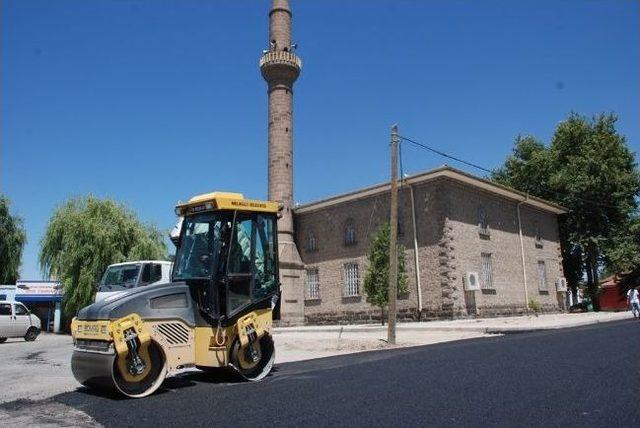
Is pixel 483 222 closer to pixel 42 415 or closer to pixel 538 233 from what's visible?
pixel 538 233

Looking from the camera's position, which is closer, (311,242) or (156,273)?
(156,273)

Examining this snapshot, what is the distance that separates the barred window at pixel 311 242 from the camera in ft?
99.0

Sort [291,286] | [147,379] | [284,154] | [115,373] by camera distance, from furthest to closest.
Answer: [284,154]
[291,286]
[147,379]
[115,373]

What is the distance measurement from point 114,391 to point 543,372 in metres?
6.25

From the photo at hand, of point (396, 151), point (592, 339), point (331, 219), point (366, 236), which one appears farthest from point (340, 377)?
point (331, 219)

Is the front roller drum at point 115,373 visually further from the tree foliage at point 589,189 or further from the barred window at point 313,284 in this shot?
the tree foliage at point 589,189

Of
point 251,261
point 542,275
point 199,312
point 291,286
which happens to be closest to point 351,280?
point 291,286

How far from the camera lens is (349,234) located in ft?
94.3

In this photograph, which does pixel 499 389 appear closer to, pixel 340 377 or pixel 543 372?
pixel 543 372

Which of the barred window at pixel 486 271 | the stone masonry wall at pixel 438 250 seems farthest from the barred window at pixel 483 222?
the barred window at pixel 486 271

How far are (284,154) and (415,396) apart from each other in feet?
78.8

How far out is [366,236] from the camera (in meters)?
27.7

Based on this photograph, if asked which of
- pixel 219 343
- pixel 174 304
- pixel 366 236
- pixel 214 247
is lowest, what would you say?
pixel 219 343

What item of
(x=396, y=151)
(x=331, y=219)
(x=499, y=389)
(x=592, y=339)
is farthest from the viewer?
(x=331, y=219)
